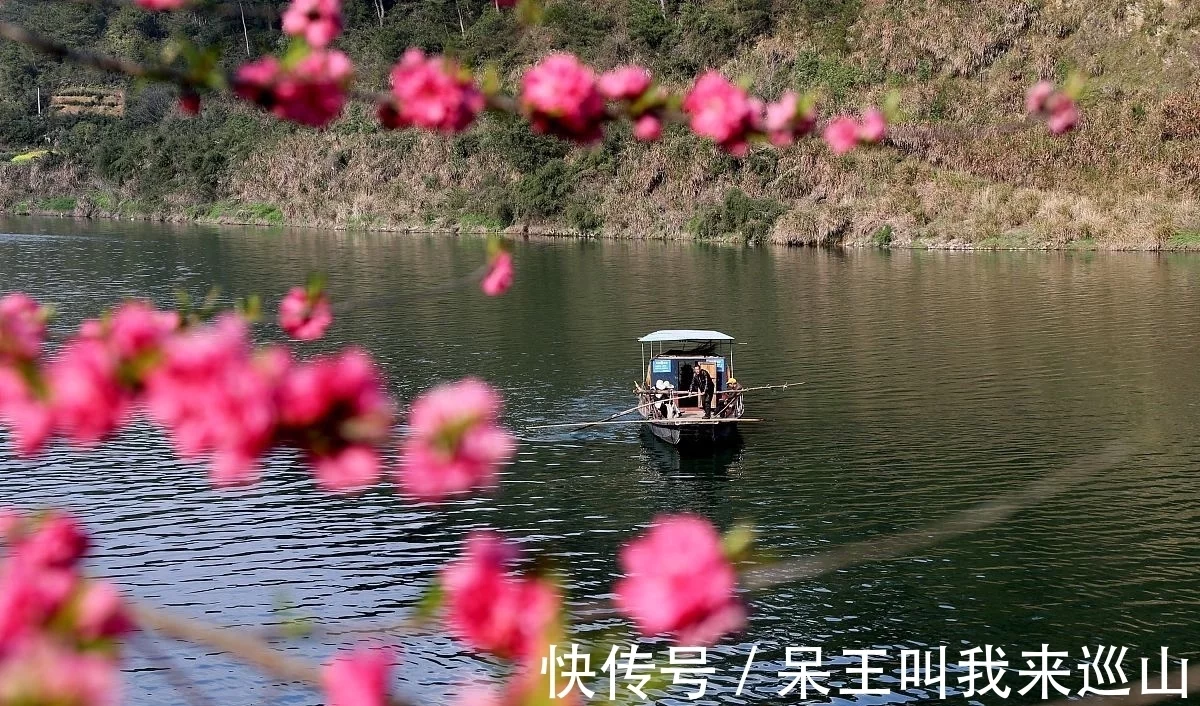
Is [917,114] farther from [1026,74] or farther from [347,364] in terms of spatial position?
[347,364]

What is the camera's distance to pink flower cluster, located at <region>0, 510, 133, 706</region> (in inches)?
92.0

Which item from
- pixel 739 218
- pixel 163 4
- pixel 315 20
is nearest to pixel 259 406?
pixel 315 20

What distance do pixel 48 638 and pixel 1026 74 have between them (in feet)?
349

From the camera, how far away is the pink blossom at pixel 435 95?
423cm

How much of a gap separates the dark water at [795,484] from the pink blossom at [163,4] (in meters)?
1.99

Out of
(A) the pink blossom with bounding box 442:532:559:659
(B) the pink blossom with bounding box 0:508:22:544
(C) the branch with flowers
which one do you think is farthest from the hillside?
(B) the pink blossom with bounding box 0:508:22:544

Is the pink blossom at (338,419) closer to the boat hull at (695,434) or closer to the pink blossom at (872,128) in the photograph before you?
the pink blossom at (872,128)

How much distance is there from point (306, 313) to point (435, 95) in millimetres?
1288

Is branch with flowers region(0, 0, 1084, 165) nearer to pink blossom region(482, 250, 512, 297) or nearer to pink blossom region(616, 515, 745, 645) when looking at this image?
pink blossom region(482, 250, 512, 297)

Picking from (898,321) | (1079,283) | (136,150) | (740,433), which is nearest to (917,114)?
(1079,283)

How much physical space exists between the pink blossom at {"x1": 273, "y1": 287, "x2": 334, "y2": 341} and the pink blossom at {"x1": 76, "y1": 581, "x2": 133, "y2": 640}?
6.72ft

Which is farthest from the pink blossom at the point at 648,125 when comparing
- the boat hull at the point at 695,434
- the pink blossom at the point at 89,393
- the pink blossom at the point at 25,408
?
the boat hull at the point at 695,434

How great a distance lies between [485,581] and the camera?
364 centimetres

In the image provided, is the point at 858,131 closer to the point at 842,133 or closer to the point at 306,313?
the point at 842,133
